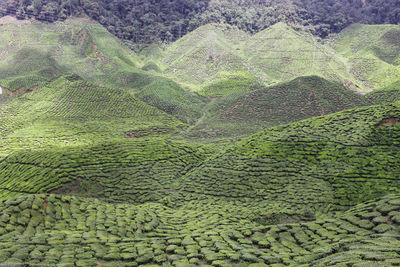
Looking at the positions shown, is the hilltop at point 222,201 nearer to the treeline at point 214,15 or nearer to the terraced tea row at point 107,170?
the terraced tea row at point 107,170

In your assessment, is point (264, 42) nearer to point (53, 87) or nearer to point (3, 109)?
point (53, 87)

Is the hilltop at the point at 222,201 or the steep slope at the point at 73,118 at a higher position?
the hilltop at the point at 222,201

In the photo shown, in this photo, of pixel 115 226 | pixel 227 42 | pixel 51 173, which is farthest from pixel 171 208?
pixel 227 42

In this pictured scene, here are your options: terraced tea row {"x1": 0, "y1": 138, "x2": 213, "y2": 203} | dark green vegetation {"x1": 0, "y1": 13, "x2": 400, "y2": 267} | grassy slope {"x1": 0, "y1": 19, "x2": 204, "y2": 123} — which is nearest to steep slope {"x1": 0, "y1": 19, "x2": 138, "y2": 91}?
grassy slope {"x1": 0, "y1": 19, "x2": 204, "y2": 123}

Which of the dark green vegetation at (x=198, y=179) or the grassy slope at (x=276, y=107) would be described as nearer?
the dark green vegetation at (x=198, y=179)

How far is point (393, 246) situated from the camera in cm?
705

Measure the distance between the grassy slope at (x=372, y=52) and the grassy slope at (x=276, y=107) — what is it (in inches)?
1412

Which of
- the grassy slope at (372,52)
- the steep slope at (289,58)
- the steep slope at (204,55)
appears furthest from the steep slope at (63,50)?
the grassy slope at (372,52)

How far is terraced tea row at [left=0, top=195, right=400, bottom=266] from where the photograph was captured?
7.93 m

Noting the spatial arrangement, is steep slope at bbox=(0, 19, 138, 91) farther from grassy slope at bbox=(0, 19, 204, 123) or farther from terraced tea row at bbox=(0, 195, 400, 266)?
terraced tea row at bbox=(0, 195, 400, 266)

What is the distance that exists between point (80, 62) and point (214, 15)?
64423 mm

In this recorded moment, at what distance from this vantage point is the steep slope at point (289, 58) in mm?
80062

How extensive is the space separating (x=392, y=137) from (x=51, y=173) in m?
25.1

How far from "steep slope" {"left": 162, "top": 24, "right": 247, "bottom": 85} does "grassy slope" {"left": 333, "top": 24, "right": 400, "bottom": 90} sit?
38.0 meters
